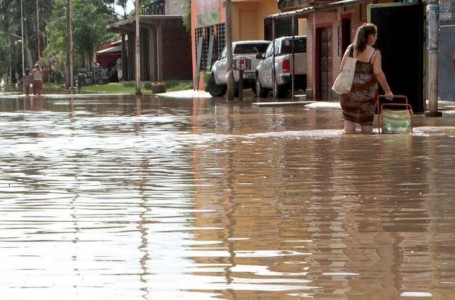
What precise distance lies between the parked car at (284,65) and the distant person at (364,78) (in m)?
19.1

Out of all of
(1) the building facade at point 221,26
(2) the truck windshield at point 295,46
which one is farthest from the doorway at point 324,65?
(1) the building facade at point 221,26

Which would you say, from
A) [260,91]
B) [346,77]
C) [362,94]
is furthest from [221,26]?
[346,77]

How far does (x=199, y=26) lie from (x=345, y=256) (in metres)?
53.0

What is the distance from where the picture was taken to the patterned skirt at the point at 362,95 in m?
17.4

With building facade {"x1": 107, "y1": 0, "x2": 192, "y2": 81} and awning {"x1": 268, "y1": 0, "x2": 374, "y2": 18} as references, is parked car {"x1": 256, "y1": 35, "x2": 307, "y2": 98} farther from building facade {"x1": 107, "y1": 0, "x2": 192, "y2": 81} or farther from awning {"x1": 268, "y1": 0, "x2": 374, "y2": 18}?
building facade {"x1": 107, "y1": 0, "x2": 192, "y2": 81}

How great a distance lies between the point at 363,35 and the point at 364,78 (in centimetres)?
60

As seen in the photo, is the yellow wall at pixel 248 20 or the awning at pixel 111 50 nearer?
the yellow wall at pixel 248 20

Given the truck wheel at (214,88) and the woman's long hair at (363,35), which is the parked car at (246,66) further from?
the woman's long hair at (363,35)

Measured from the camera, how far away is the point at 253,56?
43469mm

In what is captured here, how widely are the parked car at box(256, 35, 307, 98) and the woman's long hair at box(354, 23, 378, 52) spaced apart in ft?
63.3

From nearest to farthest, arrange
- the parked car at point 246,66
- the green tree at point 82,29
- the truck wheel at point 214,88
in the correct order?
1. the parked car at point 246,66
2. the truck wheel at point 214,88
3. the green tree at point 82,29

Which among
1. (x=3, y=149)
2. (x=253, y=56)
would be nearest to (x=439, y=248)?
(x=3, y=149)

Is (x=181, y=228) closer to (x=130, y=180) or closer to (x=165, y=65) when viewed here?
(x=130, y=180)

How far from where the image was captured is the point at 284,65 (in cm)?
3800
